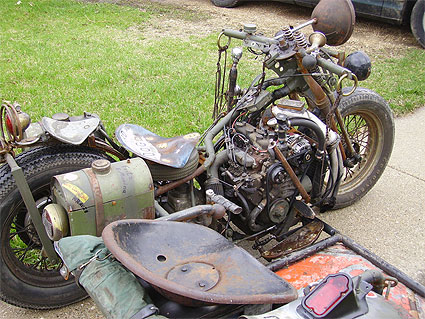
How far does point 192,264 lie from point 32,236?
4.31 feet

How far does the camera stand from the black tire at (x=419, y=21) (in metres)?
7.93

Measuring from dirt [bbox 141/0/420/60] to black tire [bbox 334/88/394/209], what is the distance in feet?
13.4

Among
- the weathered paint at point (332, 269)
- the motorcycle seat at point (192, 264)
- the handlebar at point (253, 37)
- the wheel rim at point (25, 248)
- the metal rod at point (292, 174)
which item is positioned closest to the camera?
the motorcycle seat at point (192, 264)

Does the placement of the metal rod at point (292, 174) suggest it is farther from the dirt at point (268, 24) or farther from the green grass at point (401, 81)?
the dirt at point (268, 24)

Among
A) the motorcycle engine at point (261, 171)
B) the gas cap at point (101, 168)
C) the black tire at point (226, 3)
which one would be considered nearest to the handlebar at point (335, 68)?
the motorcycle engine at point (261, 171)

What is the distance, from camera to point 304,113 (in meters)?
3.01

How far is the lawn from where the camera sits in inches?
216

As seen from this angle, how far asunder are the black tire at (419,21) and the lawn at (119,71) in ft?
1.13

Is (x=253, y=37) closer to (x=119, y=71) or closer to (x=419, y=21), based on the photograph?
(x=119, y=71)

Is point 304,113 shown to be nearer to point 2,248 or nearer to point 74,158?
point 74,158

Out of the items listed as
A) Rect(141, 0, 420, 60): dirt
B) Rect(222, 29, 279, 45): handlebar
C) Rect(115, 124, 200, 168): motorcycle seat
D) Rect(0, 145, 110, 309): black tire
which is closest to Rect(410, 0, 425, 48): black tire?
Rect(141, 0, 420, 60): dirt

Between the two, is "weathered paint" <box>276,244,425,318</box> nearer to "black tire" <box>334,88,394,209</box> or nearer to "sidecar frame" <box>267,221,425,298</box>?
"sidecar frame" <box>267,221,425,298</box>

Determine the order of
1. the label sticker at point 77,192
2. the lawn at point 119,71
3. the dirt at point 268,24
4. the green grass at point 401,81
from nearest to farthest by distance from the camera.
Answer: the label sticker at point 77,192 < the lawn at point 119,71 < the green grass at point 401,81 < the dirt at point 268,24

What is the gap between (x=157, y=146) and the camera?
2.90 meters
